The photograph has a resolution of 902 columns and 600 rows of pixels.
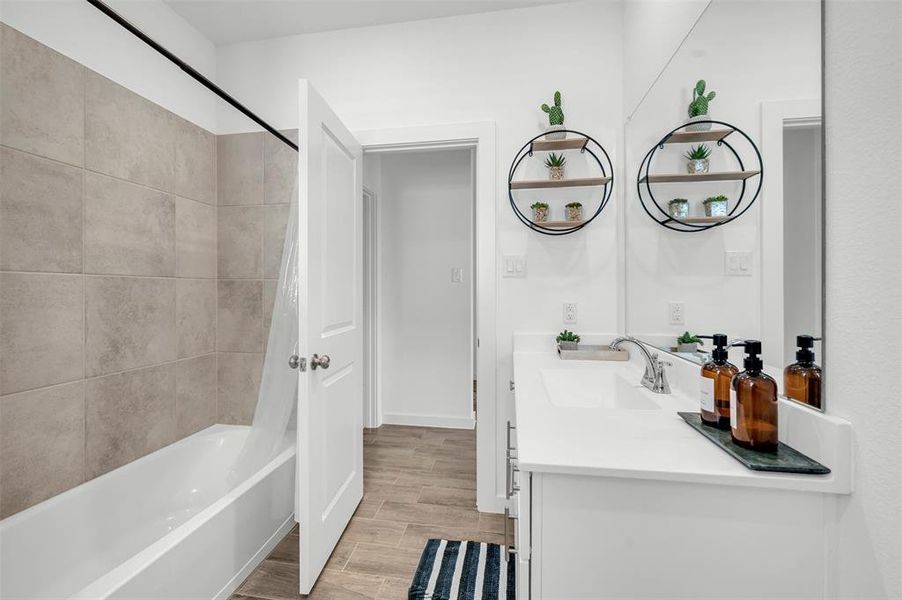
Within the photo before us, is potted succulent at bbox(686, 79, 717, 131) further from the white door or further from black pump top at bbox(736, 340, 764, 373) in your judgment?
the white door

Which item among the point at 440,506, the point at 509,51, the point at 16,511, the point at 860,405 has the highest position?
the point at 509,51

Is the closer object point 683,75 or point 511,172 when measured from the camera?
point 683,75

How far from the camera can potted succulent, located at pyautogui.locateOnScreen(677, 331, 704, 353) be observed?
1.20 metres

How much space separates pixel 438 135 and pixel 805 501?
1.97 metres

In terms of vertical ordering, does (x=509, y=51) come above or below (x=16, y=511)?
above

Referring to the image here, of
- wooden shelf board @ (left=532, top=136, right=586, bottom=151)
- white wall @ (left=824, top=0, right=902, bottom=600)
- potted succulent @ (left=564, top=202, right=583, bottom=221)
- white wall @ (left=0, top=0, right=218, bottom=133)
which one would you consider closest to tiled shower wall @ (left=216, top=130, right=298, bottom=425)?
white wall @ (left=0, top=0, right=218, bottom=133)

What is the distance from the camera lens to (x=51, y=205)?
1422 mm

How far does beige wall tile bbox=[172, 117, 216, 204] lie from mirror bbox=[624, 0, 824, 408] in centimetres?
232

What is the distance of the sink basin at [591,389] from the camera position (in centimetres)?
134

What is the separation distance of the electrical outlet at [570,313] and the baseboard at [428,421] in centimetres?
162

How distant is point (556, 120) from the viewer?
186cm

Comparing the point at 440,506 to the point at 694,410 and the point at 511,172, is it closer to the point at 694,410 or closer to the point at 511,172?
the point at 694,410

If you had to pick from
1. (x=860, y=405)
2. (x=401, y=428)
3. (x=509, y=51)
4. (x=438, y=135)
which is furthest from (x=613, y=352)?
(x=401, y=428)

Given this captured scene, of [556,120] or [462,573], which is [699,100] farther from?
[462,573]
